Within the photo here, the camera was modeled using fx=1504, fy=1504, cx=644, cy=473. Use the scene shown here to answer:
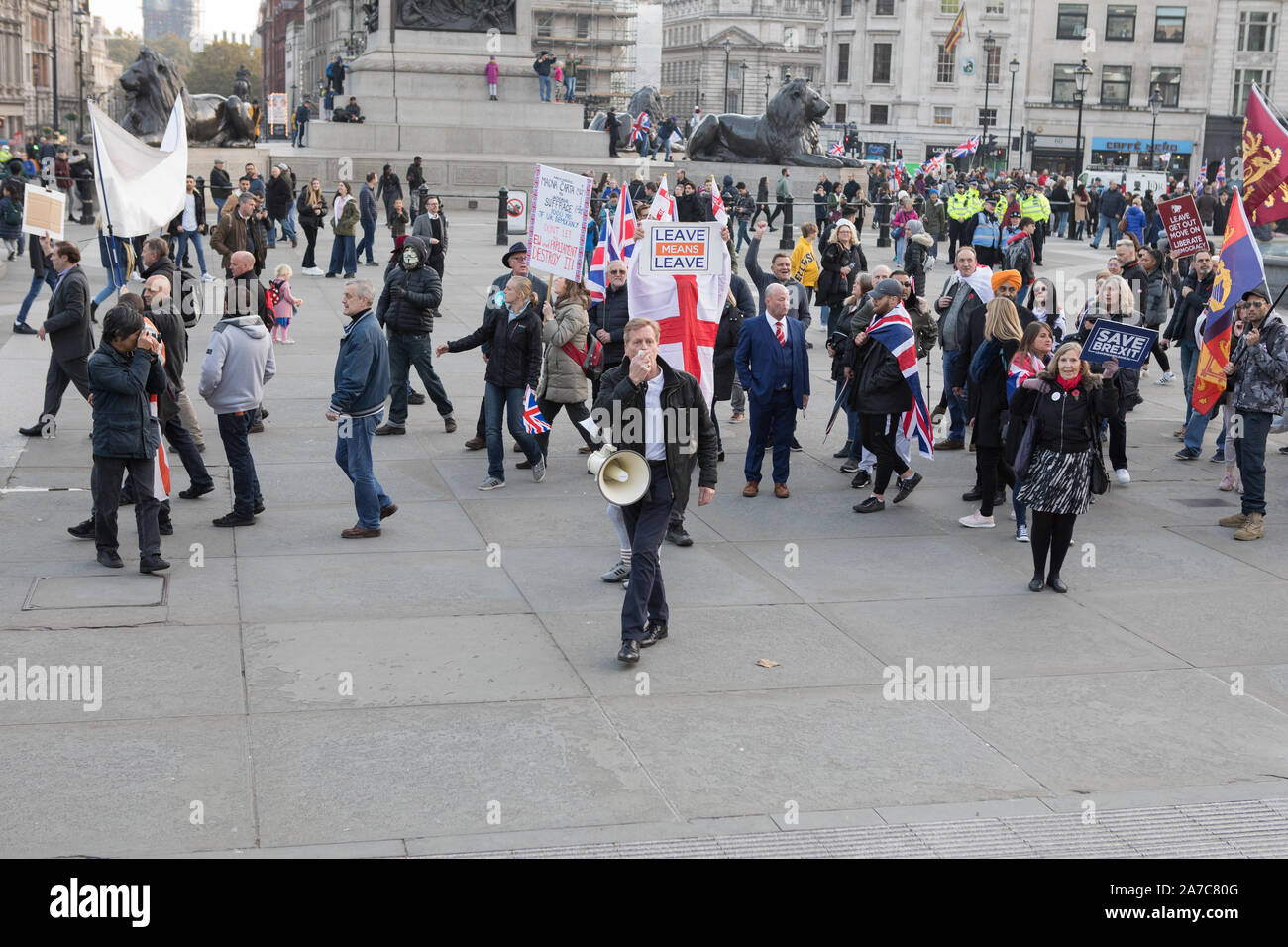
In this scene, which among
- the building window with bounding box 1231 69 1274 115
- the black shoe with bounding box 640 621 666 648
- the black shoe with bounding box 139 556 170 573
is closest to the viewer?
the black shoe with bounding box 640 621 666 648

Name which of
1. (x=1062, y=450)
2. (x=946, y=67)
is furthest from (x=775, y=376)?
(x=946, y=67)

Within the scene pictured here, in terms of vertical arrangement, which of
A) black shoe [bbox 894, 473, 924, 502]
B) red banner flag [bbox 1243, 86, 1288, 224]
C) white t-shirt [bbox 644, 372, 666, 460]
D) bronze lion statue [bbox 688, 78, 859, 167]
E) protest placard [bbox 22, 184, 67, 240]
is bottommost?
black shoe [bbox 894, 473, 924, 502]

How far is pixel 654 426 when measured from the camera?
8.12m

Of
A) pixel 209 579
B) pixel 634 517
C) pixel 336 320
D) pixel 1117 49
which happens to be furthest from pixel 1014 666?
pixel 1117 49

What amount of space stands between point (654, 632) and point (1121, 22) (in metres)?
92.1

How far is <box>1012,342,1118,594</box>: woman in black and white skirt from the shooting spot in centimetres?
931

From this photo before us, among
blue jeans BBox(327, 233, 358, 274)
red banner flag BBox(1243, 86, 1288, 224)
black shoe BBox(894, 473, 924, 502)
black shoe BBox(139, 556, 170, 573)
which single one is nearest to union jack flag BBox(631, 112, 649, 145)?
blue jeans BBox(327, 233, 358, 274)

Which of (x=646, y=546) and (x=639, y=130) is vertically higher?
(x=639, y=130)

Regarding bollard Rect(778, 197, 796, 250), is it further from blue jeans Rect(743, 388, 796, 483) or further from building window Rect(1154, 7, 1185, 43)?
building window Rect(1154, 7, 1185, 43)

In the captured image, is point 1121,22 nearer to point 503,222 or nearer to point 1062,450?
point 503,222

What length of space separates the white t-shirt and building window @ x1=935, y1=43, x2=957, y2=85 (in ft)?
298

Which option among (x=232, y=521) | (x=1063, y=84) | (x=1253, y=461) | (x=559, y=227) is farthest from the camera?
(x=1063, y=84)

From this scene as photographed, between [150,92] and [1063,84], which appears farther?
[1063,84]

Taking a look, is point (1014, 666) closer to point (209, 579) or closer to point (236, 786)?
point (236, 786)
